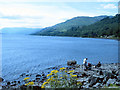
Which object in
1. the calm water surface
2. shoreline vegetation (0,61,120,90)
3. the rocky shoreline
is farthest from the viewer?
the calm water surface

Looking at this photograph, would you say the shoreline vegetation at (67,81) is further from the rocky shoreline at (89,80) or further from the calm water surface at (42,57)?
the calm water surface at (42,57)

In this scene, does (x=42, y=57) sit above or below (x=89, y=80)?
below

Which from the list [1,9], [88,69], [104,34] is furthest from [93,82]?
[104,34]

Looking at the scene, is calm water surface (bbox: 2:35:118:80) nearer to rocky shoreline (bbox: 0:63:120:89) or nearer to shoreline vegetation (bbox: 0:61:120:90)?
rocky shoreline (bbox: 0:63:120:89)

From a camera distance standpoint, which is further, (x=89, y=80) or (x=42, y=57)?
(x=42, y=57)

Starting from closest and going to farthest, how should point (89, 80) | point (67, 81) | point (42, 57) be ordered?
point (67, 81)
point (89, 80)
point (42, 57)

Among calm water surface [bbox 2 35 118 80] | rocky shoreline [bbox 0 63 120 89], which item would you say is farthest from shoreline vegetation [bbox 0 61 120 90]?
calm water surface [bbox 2 35 118 80]

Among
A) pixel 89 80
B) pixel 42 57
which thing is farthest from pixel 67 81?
pixel 42 57

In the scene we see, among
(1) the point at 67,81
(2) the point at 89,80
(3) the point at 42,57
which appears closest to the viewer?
(1) the point at 67,81

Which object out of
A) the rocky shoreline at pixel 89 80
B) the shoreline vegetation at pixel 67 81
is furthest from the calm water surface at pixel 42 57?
the shoreline vegetation at pixel 67 81

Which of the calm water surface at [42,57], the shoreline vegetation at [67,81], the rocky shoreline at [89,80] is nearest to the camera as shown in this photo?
the shoreline vegetation at [67,81]

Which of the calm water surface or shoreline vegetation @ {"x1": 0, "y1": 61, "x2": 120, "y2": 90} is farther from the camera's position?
the calm water surface

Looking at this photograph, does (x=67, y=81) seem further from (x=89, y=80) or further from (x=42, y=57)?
(x=42, y=57)

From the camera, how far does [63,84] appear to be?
8461mm
